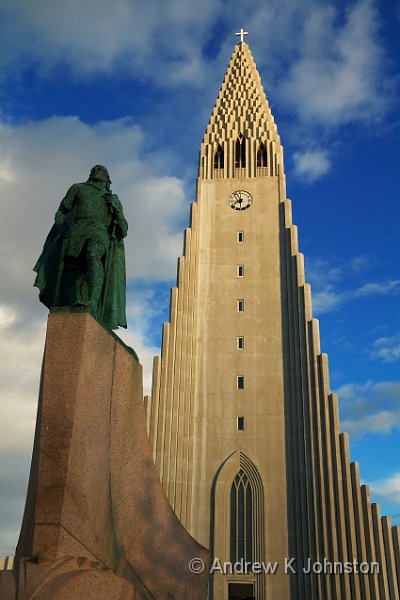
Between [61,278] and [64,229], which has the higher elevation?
[64,229]

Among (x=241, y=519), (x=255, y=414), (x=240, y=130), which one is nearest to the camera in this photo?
(x=241, y=519)

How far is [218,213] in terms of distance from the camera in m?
35.7

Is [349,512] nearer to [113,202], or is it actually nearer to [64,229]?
[113,202]

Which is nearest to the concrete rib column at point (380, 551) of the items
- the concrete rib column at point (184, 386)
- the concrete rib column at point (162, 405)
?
the concrete rib column at point (184, 386)

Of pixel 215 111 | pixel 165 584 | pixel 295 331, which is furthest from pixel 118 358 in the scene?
pixel 215 111

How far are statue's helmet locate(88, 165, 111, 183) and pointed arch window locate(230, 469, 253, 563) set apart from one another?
71.3 feet

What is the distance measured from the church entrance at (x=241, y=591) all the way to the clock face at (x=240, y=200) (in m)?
19.6

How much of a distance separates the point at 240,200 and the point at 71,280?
28.2 metres

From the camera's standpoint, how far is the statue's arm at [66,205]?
9016 millimetres

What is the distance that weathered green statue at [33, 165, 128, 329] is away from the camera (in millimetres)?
8578

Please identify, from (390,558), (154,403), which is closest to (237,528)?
(390,558)

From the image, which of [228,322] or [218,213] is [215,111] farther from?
[228,322]

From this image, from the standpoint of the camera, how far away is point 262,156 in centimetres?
3784

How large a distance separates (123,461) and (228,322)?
2478 cm
